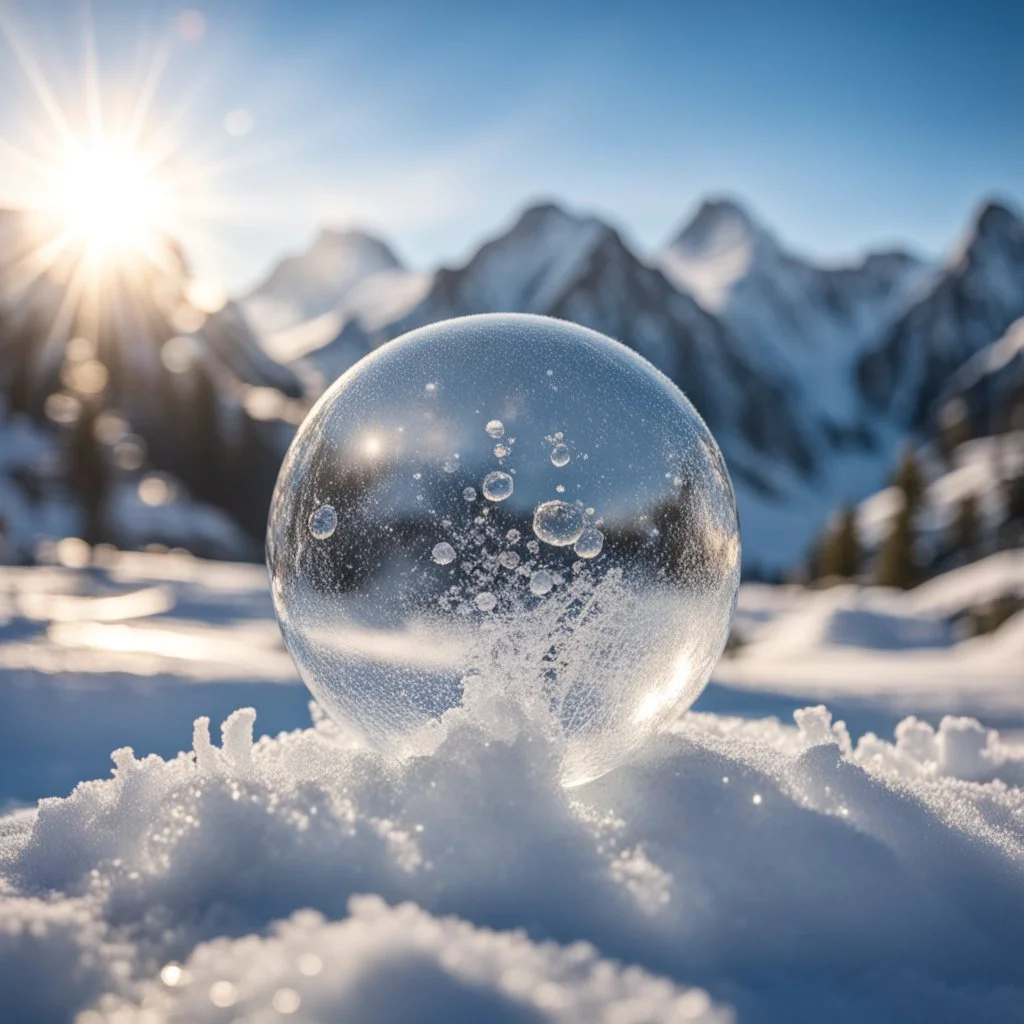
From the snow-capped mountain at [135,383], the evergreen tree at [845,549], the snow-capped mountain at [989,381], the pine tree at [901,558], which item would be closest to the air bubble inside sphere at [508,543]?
the pine tree at [901,558]

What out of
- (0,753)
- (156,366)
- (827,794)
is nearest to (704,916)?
(827,794)

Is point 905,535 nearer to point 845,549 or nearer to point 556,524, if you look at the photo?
point 845,549

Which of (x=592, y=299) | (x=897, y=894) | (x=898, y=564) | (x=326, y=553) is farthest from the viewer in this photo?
(x=592, y=299)

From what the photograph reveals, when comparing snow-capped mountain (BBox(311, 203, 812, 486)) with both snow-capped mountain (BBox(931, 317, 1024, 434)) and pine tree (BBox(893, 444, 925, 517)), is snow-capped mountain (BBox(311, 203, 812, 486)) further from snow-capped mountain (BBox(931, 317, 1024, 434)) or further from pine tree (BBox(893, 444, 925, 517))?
pine tree (BBox(893, 444, 925, 517))

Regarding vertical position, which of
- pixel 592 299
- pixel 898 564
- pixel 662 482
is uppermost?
pixel 592 299

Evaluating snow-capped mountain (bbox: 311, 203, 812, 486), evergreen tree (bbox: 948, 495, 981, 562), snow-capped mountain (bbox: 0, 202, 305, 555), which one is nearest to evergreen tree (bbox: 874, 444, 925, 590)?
evergreen tree (bbox: 948, 495, 981, 562)

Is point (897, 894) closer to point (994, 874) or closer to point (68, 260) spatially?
point (994, 874)
